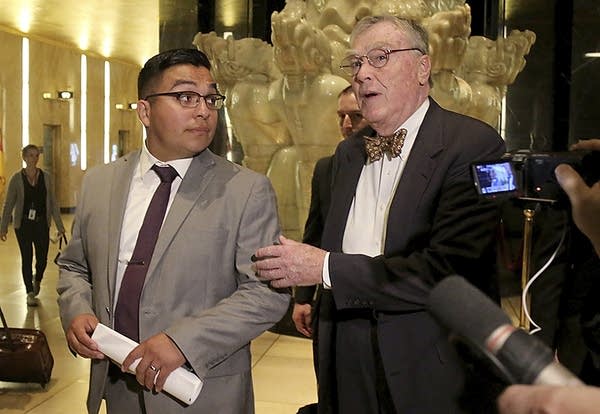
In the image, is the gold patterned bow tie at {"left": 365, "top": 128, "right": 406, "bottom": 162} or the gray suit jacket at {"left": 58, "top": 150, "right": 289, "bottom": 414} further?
the gold patterned bow tie at {"left": 365, "top": 128, "right": 406, "bottom": 162}

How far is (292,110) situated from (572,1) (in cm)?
468

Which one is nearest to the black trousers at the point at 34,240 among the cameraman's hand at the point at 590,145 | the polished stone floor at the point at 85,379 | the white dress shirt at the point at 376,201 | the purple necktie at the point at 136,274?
the polished stone floor at the point at 85,379

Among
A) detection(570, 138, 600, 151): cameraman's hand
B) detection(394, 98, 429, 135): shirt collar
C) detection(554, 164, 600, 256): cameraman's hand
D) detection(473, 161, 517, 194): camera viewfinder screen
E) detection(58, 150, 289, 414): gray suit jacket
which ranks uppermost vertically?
detection(394, 98, 429, 135): shirt collar

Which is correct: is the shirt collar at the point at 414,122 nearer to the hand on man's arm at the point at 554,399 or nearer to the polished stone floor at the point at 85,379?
the hand on man's arm at the point at 554,399

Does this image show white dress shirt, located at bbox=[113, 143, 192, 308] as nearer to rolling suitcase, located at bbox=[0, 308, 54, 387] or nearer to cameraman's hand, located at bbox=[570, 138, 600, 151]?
cameraman's hand, located at bbox=[570, 138, 600, 151]

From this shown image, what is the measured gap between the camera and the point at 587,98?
9.12 metres

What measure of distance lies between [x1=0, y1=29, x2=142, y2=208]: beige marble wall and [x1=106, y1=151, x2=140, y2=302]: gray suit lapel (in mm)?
16647

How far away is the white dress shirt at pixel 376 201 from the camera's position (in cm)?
231

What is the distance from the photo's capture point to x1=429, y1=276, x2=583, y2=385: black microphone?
0.97m

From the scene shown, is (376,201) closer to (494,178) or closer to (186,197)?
(186,197)

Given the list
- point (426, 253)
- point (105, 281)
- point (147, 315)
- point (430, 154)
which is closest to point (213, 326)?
point (147, 315)

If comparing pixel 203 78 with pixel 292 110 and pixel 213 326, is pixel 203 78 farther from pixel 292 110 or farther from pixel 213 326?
pixel 292 110

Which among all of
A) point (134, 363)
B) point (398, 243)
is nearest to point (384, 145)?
point (398, 243)

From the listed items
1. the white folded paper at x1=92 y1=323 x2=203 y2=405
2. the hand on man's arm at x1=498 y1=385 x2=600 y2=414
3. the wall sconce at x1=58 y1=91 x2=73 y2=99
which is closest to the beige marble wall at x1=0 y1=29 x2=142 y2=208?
the wall sconce at x1=58 y1=91 x2=73 y2=99
